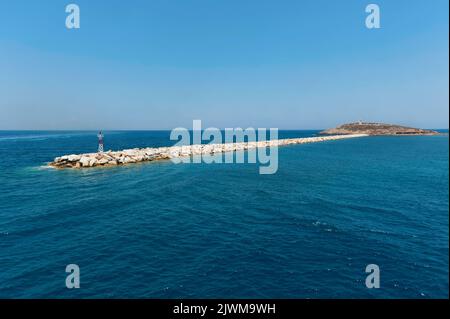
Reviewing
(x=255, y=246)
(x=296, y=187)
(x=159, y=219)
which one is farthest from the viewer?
(x=296, y=187)

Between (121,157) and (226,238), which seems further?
(121,157)

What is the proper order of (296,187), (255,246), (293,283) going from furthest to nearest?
(296,187)
(255,246)
(293,283)

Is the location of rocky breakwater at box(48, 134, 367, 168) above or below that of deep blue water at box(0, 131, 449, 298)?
above

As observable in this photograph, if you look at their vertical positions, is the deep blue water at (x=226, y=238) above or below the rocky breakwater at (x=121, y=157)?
below

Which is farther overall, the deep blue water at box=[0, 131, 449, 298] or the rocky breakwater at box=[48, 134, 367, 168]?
the rocky breakwater at box=[48, 134, 367, 168]

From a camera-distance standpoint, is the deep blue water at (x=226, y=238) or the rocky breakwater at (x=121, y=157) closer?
the deep blue water at (x=226, y=238)
